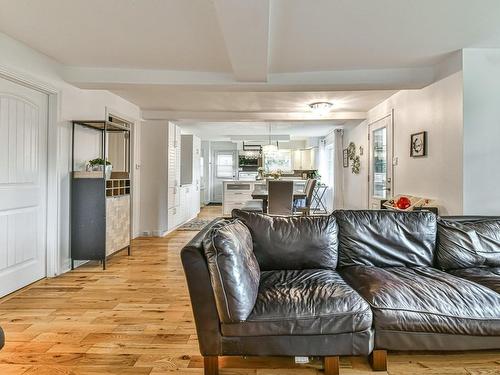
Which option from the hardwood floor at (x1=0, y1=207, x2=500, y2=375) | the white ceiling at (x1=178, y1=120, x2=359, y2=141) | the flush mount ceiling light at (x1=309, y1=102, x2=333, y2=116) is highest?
the white ceiling at (x1=178, y1=120, x2=359, y2=141)

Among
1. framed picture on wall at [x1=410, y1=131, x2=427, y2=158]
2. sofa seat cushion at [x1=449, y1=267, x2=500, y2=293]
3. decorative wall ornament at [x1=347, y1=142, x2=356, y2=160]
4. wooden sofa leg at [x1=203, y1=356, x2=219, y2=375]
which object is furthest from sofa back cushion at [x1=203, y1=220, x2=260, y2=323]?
decorative wall ornament at [x1=347, y1=142, x2=356, y2=160]

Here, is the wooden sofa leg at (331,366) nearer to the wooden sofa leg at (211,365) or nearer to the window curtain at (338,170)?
the wooden sofa leg at (211,365)

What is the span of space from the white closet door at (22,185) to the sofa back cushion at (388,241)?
9.87ft

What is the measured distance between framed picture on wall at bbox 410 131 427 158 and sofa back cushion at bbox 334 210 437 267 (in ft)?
5.55

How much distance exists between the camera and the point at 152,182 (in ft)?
19.5

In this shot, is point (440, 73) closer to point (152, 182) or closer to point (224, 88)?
point (224, 88)

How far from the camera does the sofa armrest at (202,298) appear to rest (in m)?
1.69

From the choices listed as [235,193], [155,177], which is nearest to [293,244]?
[155,177]

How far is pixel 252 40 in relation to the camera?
2633 mm

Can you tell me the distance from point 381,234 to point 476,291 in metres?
0.70

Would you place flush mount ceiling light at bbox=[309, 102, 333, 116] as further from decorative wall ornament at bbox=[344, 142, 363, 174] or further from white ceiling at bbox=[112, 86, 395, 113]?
decorative wall ornament at bbox=[344, 142, 363, 174]

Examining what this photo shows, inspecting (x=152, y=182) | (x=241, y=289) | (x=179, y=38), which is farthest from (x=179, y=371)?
(x=152, y=182)

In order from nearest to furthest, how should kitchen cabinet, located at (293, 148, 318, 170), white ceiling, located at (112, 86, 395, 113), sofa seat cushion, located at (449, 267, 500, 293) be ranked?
sofa seat cushion, located at (449, 267, 500, 293) < white ceiling, located at (112, 86, 395, 113) < kitchen cabinet, located at (293, 148, 318, 170)

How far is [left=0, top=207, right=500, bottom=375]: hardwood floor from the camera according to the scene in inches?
72.4
